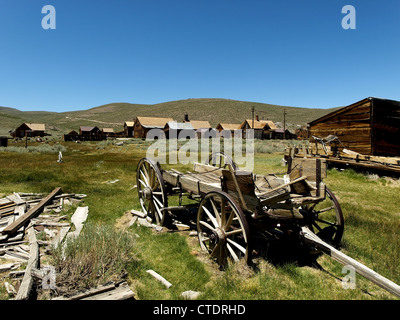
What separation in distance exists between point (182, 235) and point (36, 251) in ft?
9.19

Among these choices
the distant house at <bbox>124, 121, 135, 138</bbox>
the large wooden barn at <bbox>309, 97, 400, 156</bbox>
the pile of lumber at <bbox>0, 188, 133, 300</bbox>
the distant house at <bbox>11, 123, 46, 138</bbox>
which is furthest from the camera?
the distant house at <bbox>124, 121, 135, 138</bbox>

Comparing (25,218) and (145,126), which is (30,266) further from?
(145,126)

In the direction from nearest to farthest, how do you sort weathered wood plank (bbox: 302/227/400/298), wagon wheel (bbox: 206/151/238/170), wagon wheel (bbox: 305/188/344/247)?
weathered wood plank (bbox: 302/227/400/298)
wagon wheel (bbox: 305/188/344/247)
wagon wheel (bbox: 206/151/238/170)

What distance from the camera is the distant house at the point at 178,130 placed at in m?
59.0

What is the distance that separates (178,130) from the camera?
196 feet

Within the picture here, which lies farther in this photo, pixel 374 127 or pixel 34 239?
pixel 374 127

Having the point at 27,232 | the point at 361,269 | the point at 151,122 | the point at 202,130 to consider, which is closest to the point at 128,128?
the point at 151,122

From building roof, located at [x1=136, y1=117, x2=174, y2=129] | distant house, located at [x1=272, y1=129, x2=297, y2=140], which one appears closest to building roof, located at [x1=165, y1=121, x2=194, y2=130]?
building roof, located at [x1=136, y1=117, x2=174, y2=129]

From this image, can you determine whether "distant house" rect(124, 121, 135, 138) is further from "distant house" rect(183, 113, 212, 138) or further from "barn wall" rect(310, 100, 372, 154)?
"barn wall" rect(310, 100, 372, 154)

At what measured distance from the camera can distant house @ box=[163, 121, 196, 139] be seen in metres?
59.0

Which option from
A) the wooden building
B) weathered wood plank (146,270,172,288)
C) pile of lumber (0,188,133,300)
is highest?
the wooden building

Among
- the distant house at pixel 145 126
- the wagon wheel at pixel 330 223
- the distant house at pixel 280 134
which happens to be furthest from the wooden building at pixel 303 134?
the wagon wheel at pixel 330 223
